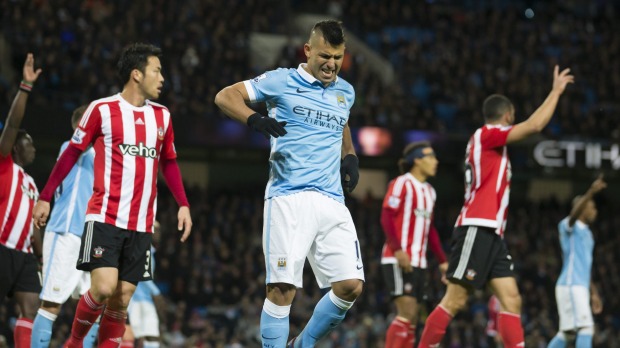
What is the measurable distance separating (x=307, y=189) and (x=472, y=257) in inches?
83.0

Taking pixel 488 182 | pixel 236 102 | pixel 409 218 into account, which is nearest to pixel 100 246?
pixel 236 102

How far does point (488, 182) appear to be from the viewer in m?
7.95

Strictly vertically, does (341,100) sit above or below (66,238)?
above

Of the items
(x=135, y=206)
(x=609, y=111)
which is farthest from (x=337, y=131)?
(x=609, y=111)

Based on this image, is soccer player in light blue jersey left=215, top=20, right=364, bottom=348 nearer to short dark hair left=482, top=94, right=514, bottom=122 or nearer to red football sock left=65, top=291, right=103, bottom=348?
red football sock left=65, top=291, right=103, bottom=348

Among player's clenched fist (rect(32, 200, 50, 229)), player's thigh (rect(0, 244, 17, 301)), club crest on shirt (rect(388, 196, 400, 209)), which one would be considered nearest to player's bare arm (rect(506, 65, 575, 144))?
club crest on shirt (rect(388, 196, 400, 209))

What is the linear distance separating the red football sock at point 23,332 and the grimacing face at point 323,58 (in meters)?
A: 3.22

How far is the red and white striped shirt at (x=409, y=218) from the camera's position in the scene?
9500mm

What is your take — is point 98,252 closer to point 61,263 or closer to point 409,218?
point 61,263

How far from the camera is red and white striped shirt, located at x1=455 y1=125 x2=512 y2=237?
7.89 metres

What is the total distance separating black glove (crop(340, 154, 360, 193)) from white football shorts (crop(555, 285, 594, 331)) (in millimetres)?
4861

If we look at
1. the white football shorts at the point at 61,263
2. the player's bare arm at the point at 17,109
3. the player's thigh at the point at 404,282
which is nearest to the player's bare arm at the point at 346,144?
the player's bare arm at the point at 17,109

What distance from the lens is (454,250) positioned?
7.96 metres

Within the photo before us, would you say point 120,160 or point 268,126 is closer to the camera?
point 268,126
